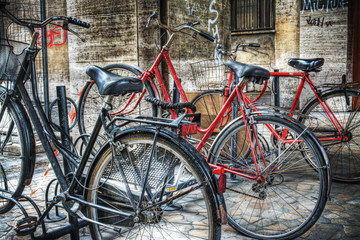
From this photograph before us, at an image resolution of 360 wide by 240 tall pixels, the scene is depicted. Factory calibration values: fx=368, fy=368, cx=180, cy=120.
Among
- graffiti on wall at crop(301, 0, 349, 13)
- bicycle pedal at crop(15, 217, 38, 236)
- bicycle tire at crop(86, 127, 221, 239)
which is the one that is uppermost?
graffiti on wall at crop(301, 0, 349, 13)

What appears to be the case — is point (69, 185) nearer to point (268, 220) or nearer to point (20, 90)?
point (20, 90)

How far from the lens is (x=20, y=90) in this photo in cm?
285

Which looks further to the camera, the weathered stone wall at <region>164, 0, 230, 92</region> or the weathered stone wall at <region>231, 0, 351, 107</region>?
the weathered stone wall at <region>231, 0, 351, 107</region>

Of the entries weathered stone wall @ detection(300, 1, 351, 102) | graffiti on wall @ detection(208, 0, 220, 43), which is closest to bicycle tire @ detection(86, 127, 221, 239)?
graffiti on wall @ detection(208, 0, 220, 43)

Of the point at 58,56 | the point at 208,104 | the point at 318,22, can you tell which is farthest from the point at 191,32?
the point at 318,22

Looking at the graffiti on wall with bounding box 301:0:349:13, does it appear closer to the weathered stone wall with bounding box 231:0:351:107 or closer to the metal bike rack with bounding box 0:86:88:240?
the weathered stone wall with bounding box 231:0:351:107

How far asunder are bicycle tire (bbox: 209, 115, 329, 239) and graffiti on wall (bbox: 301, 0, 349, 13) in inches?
333

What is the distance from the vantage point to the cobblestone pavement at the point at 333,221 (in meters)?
2.98

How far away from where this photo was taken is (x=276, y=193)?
3.21 metres

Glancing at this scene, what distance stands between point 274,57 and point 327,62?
3633 millimetres

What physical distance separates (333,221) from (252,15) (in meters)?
13.2

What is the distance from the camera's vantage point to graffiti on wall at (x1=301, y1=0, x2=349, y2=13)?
10844 mm

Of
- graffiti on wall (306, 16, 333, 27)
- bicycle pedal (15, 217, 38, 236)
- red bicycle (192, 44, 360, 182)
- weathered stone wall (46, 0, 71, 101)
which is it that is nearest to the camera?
bicycle pedal (15, 217, 38, 236)

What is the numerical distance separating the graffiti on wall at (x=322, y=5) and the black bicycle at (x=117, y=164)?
32.5 ft
